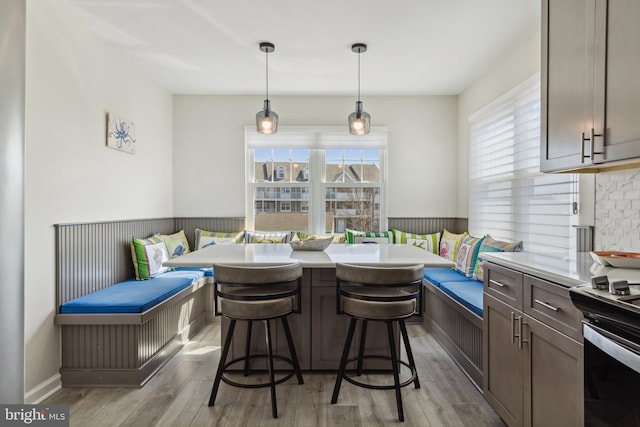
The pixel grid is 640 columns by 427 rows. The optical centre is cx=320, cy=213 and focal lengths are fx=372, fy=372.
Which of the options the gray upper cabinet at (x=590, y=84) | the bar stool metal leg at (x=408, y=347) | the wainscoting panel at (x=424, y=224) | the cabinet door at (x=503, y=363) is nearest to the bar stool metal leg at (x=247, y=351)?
the bar stool metal leg at (x=408, y=347)

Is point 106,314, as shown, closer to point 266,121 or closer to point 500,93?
point 266,121

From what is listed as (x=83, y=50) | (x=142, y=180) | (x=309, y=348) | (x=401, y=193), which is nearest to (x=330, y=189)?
(x=401, y=193)

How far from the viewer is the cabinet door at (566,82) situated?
1.65 meters

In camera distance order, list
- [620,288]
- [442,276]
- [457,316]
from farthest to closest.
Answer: [442,276]
[457,316]
[620,288]

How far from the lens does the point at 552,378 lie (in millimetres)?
1501

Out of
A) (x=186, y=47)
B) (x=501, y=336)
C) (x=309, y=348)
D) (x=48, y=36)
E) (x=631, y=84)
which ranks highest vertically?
(x=186, y=47)

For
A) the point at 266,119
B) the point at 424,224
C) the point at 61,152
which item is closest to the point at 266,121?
the point at 266,119

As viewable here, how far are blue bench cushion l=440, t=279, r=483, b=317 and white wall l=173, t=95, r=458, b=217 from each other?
5.25 ft

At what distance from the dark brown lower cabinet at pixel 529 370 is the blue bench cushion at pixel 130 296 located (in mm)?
2186

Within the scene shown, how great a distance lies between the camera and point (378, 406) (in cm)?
222

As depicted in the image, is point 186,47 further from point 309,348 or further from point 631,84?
point 631,84

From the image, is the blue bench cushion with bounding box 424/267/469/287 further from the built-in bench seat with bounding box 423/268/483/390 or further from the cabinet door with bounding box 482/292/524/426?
the cabinet door with bounding box 482/292/524/426

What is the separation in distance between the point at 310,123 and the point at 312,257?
100.0 inches

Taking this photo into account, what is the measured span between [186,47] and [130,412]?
2.77m
